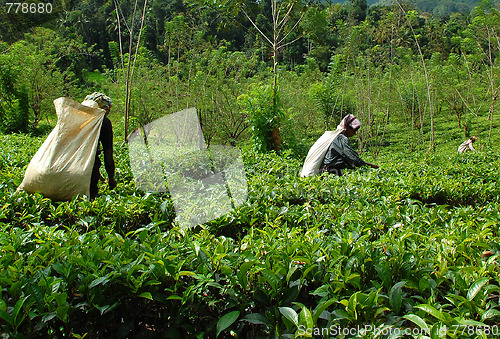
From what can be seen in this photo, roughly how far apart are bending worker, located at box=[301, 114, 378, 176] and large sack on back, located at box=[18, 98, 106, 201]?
251cm

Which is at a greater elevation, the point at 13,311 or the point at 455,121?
the point at 13,311

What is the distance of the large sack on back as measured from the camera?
2891 millimetres

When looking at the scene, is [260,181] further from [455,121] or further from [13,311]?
[455,121]

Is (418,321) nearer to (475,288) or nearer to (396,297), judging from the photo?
(396,297)

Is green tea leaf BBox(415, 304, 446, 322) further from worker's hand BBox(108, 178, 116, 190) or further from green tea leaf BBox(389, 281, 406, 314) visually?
worker's hand BBox(108, 178, 116, 190)

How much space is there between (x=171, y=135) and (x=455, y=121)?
18.3 m

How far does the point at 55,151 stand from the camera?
9.70 ft

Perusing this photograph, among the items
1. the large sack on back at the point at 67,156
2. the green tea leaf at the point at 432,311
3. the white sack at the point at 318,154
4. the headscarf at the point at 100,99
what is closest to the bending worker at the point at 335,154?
the white sack at the point at 318,154

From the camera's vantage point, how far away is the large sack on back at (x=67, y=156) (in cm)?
289

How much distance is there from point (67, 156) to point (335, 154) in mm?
2894

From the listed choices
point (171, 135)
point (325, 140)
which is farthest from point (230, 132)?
point (325, 140)

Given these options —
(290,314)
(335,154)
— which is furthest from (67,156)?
(335,154)

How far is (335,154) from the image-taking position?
437 centimetres

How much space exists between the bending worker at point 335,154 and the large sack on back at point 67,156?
251cm
